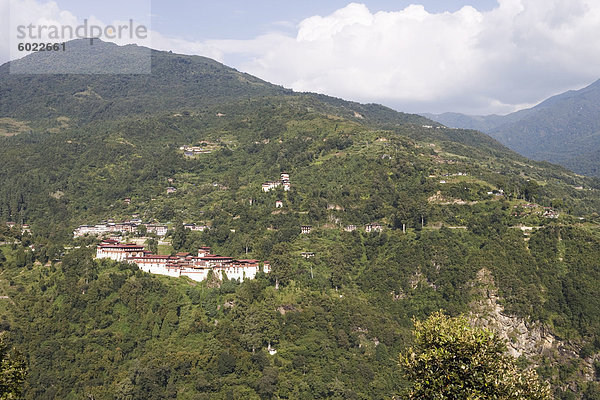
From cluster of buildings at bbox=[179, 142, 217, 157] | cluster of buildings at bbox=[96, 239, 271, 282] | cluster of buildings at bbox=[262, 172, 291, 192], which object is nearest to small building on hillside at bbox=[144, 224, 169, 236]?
cluster of buildings at bbox=[96, 239, 271, 282]

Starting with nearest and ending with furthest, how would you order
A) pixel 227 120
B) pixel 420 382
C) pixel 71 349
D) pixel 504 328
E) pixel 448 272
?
pixel 420 382 < pixel 71 349 < pixel 504 328 < pixel 448 272 < pixel 227 120

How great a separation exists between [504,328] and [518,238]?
14.1 metres

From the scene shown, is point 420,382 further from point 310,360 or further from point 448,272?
point 448,272

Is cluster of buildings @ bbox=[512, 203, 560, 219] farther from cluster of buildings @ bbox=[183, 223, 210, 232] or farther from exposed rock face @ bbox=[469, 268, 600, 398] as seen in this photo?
cluster of buildings @ bbox=[183, 223, 210, 232]

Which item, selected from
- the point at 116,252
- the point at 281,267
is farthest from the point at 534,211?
the point at 116,252

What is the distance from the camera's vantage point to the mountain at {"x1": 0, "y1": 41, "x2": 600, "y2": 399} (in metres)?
53.7

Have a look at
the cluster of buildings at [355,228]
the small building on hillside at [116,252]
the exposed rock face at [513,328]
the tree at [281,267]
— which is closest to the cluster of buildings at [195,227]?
the cluster of buildings at [355,228]

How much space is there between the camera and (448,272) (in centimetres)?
7019

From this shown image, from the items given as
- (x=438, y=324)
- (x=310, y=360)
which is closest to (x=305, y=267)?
(x=310, y=360)

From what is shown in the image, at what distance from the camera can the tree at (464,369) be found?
18391 mm

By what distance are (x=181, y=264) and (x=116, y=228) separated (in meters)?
28.9

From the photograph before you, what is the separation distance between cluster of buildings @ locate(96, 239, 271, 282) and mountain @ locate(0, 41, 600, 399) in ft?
6.08

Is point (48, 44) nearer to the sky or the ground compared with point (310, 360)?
nearer to the sky

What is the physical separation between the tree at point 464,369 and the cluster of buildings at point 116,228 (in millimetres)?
71006
